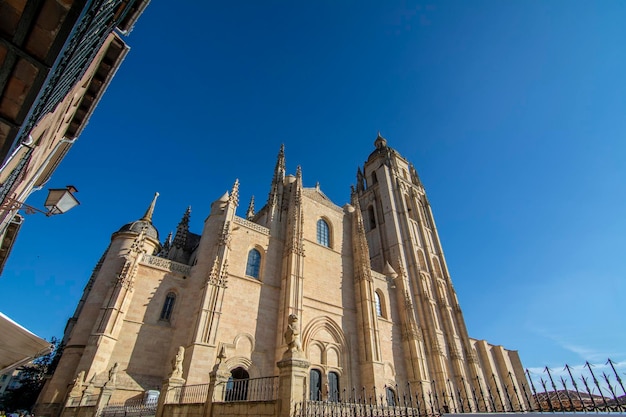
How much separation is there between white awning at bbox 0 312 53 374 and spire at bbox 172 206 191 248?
18797 millimetres

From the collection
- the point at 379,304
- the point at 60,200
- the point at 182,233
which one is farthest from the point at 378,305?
the point at 60,200

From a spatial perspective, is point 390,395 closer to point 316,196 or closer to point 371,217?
point 316,196

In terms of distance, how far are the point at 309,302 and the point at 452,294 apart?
16.0 metres

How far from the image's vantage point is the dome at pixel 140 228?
20.5m

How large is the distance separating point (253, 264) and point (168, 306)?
5318mm

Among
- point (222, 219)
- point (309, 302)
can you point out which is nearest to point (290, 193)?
point (222, 219)

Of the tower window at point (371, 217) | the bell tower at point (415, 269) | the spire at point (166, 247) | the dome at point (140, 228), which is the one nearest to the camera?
the dome at point (140, 228)

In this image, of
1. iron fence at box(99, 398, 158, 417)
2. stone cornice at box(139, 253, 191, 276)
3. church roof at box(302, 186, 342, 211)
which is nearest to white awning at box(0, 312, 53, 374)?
iron fence at box(99, 398, 158, 417)

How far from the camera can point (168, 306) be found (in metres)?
16.1

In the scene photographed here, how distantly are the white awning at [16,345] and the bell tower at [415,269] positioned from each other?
1795 centimetres

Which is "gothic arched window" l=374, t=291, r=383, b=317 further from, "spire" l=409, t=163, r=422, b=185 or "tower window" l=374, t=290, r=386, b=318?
"spire" l=409, t=163, r=422, b=185

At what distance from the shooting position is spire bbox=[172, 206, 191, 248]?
24031mm

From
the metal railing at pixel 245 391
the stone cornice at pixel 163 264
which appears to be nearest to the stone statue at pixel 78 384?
the stone cornice at pixel 163 264

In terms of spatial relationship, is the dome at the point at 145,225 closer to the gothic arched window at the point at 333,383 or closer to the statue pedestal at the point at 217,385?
the statue pedestal at the point at 217,385
